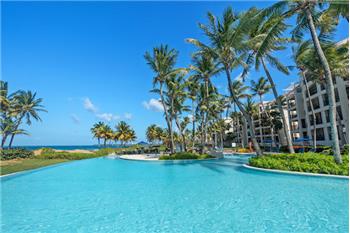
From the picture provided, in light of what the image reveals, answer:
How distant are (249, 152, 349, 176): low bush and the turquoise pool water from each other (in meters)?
0.77

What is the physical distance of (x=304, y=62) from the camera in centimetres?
1750

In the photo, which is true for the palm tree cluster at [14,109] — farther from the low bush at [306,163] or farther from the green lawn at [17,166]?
the low bush at [306,163]

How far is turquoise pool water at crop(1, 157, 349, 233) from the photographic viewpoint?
475cm

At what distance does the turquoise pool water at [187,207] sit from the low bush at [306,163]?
0.77 metres

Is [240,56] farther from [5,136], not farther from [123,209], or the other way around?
[5,136]

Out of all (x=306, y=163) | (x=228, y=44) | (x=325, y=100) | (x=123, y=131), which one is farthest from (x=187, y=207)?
(x=123, y=131)

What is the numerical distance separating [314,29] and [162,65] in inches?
560

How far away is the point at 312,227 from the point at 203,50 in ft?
50.0

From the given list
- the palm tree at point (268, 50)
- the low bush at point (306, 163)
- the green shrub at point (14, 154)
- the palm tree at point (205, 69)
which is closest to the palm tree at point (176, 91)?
the palm tree at point (205, 69)

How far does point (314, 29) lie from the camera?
32.2ft

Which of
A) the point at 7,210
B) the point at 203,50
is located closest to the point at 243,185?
the point at 7,210

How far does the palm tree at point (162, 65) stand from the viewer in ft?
69.2

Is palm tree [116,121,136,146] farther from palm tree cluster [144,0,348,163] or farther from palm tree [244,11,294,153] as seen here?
palm tree [244,11,294,153]

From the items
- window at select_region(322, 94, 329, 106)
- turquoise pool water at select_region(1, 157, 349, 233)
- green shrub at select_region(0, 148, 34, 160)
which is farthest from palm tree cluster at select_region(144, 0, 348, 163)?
green shrub at select_region(0, 148, 34, 160)
